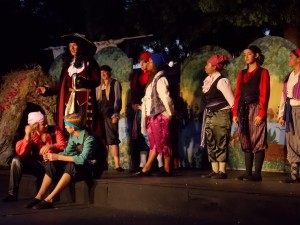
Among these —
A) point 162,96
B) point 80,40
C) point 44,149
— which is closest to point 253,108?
point 162,96

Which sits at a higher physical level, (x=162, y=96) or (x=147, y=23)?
(x=147, y=23)

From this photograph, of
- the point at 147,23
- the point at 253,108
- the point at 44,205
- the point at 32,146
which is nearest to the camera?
the point at 44,205

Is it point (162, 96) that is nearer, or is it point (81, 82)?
point (81, 82)

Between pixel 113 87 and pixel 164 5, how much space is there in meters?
3.44

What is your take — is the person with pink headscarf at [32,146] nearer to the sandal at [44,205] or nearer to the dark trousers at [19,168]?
the dark trousers at [19,168]

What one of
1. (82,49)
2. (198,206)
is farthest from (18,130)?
(198,206)

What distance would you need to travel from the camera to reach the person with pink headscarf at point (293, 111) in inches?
326

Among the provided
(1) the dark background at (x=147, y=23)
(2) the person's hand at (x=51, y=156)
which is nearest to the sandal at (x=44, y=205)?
(2) the person's hand at (x=51, y=156)

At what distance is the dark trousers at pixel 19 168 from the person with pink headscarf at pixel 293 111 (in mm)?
3442

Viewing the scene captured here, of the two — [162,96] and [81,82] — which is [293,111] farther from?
[81,82]

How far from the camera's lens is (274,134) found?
10.1m

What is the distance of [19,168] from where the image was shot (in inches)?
358

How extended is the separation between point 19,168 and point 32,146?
36 cm

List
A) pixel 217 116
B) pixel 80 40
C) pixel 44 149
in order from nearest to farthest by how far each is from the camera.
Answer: pixel 44 149 < pixel 217 116 < pixel 80 40
